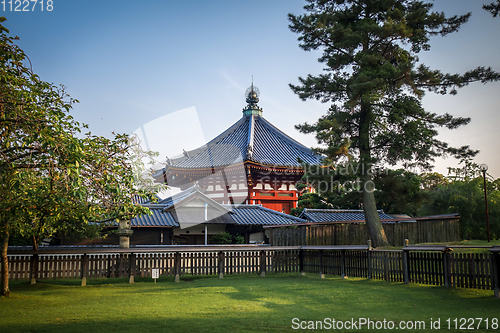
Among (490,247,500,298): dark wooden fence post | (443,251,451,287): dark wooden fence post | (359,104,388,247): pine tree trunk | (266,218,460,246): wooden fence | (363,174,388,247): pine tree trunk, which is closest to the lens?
(490,247,500,298): dark wooden fence post

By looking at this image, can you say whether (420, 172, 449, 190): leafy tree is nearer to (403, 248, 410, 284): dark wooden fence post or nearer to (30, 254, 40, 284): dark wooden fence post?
(403, 248, 410, 284): dark wooden fence post

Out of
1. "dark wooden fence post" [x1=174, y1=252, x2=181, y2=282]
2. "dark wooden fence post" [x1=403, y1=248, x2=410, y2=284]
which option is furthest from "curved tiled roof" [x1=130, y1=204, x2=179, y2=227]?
"dark wooden fence post" [x1=403, y1=248, x2=410, y2=284]

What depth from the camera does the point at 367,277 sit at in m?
13.5

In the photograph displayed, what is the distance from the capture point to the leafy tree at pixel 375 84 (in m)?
15.2

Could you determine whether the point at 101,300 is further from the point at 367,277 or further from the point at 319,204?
the point at 319,204

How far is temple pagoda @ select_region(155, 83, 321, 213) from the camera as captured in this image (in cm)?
2862

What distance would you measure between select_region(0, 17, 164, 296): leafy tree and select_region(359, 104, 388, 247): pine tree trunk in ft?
30.9

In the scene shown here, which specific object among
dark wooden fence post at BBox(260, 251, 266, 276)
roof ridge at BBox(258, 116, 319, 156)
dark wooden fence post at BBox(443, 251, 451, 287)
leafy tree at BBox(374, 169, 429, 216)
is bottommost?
dark wooden fence post at BBox(260, 251, 266, 276)

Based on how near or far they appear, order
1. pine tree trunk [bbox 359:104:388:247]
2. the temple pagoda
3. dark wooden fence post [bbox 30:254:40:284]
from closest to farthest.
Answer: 1. dark wooden fence post [bbox 30:254:40:284]
2. pine tree trunk [bbox 359:104:388:247]
3. the temple pagoda

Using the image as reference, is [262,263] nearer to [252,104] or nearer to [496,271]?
[496,271]

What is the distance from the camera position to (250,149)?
2844cm

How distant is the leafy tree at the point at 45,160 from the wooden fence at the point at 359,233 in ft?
35.0

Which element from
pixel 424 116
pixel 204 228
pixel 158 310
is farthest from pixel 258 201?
pixel 158 310

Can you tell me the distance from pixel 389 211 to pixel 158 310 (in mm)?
26205
